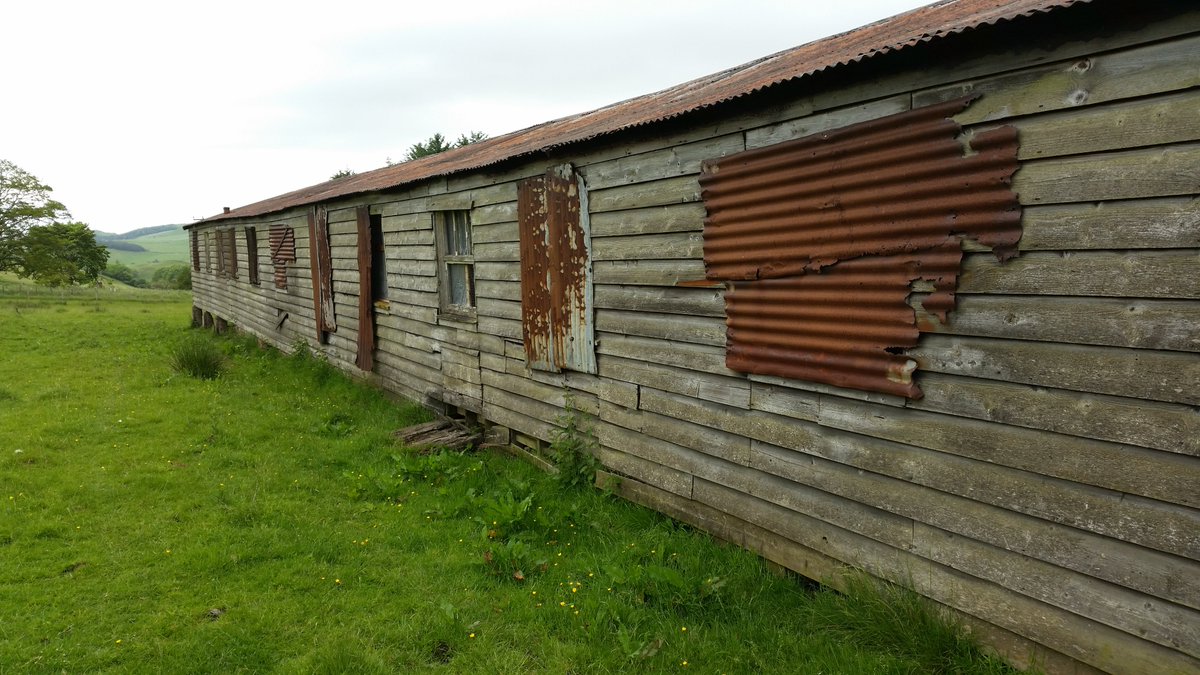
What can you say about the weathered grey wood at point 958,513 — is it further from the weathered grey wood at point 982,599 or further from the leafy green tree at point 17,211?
the leafy green tree at point 17,211

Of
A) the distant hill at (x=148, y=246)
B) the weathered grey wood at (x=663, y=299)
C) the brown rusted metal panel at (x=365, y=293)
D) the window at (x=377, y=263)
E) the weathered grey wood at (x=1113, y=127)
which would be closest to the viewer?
the weathered grey wood at (x=1113, y=127)

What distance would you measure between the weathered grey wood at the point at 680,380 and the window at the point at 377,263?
17.9 ft

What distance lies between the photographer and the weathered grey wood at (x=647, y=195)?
15.1 ft

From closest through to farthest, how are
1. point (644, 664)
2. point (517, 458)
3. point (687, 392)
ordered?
point (644, 664) → point (687, 392) → point (517, 458)

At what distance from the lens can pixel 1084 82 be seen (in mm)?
2770

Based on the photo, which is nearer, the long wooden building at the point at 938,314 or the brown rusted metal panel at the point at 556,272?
the long wooden building at the point at 938,314

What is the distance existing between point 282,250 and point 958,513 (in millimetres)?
12909

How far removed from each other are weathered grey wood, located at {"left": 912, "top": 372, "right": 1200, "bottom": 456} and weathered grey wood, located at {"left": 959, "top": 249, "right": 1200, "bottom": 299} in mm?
428

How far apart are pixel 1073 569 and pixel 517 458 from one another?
482 cm

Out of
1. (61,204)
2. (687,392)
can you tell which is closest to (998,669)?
(687,392)

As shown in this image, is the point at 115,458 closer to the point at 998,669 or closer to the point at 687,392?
the point at 687,392

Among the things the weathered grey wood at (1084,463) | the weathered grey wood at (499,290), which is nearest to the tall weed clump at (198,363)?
the weathered grey wood at (499,290)

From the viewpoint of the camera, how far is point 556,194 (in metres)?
5.86

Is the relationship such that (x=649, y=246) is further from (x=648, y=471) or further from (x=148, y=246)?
(x=148, y=246)
